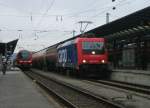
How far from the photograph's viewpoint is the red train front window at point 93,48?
34281 millimetres

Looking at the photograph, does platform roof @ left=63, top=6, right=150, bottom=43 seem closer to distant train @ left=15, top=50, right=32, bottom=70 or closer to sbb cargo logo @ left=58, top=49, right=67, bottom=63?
sbb cargo logo @ left=58, top=49, right=67, bottom=63

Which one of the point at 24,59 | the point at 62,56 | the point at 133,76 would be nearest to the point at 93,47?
the point at 133,76

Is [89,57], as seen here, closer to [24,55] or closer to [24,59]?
[24,59]

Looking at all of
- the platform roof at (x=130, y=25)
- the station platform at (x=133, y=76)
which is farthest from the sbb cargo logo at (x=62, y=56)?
the station platform at (x=133, y=76)

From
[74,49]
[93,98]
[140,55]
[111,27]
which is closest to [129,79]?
[140,55]

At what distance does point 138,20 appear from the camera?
89.4 ft

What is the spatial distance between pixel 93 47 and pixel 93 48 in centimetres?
8

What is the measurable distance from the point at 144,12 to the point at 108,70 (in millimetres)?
9688

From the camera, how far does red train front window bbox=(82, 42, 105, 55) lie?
34.3 meters

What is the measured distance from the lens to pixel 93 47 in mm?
34406

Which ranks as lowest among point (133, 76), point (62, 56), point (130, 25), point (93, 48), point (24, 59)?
point (133, 76)

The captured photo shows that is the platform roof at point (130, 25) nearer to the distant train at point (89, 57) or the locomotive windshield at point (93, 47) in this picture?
the locomotive windshield at point (93, 47)

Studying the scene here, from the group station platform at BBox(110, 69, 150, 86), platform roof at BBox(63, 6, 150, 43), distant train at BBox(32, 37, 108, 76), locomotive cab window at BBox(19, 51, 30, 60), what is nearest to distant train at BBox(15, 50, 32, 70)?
locomotive cab window at BBox(19, 51, 30, 60)

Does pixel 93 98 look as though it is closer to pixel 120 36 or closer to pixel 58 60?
pixel 120 36
